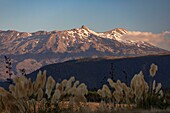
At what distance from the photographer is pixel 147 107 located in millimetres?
13289

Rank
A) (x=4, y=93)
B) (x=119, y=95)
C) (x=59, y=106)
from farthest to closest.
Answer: (x=119, y=95) → (x=59, y=106) → (x=4, y=93)

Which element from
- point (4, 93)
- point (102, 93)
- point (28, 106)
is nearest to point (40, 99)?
point (28, 106)

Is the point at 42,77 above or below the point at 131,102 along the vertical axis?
above

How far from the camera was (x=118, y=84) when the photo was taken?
12.7m

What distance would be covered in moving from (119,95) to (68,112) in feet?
7.75

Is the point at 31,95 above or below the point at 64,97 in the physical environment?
above

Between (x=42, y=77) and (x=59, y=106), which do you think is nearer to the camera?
(x=42, y=77)

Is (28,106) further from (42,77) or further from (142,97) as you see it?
(142,97)

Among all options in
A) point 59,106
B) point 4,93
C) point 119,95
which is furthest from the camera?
point 119,95

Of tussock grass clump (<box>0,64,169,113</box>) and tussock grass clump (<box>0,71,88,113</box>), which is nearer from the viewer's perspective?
tussock grass clump (<box>0,71,88,113</box>)

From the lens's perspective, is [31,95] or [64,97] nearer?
[31,95]

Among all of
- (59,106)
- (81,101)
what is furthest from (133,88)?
(59,106)

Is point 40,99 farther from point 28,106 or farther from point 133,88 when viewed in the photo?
point 133,88

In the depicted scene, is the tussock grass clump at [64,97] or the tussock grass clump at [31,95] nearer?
the tussock grass clump at [31,95]
